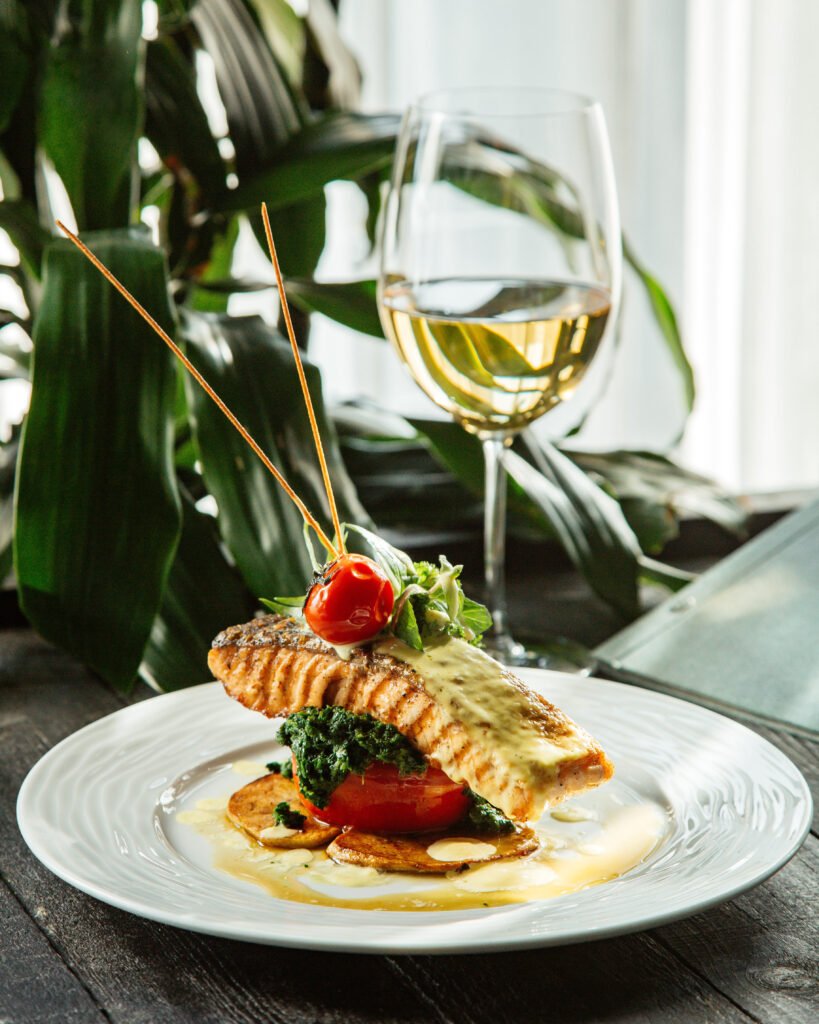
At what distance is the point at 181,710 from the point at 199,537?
10.3 inches

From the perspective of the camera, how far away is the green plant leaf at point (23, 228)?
1.10 m

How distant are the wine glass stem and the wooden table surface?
40cm

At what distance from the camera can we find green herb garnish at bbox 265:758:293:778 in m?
0.77

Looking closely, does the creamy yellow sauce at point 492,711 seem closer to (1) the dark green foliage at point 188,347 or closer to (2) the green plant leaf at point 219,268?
(1) the dark green foliage at point 188,347

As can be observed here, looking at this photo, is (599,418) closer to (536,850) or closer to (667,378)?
(667,378)

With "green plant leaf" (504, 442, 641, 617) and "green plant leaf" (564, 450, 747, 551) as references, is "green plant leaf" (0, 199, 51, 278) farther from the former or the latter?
"green plant leaf" (564, 450, 747, 551)

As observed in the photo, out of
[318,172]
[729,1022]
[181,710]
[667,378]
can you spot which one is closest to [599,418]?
[667,378]

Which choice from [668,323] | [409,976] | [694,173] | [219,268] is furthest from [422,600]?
[694,173]

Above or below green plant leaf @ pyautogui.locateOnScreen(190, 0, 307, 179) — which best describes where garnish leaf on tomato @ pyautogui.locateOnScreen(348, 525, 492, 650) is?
below

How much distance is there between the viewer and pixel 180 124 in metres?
1.26

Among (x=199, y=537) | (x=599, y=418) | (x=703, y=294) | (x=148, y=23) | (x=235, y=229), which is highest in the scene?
(x=148, y=23)

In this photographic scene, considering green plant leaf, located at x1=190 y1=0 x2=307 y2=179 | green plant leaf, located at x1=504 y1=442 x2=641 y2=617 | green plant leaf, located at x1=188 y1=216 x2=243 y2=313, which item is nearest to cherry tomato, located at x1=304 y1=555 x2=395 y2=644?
green plant leaf, located at x1=504 y1=442 x2=641 y2=617

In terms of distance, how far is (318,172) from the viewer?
1171 millimetres

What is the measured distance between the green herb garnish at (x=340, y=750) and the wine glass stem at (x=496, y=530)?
32 centimetres
